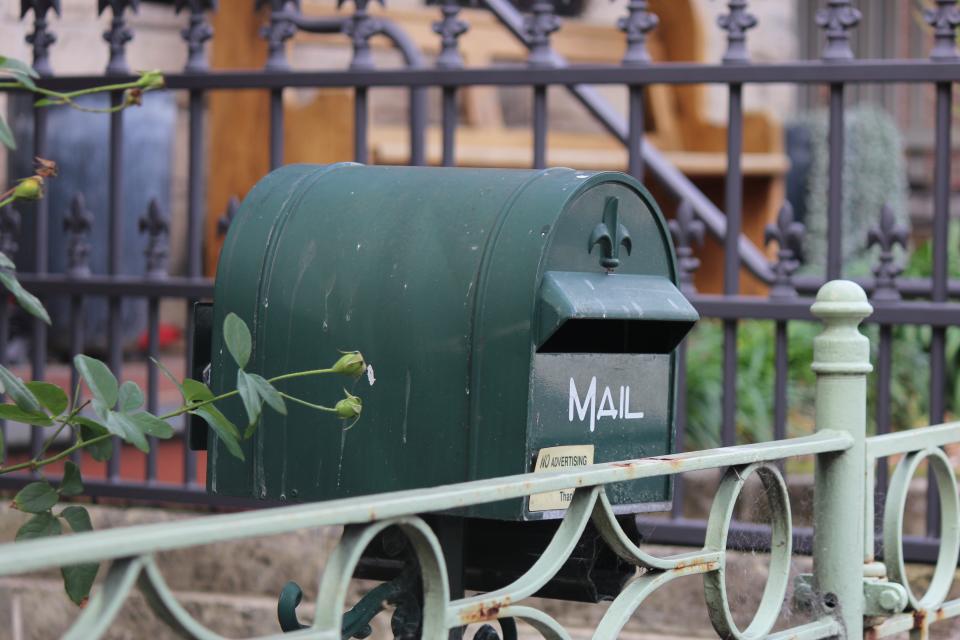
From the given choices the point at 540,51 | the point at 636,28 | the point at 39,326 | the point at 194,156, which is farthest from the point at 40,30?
the point at 636,28

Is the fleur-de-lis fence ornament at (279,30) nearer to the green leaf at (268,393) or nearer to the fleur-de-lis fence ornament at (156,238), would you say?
the fleur-de-lis fence ornament at (156,238)

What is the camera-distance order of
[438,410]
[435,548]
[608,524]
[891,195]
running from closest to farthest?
[435,548] < [608,524] < [438,410] < [891,195]

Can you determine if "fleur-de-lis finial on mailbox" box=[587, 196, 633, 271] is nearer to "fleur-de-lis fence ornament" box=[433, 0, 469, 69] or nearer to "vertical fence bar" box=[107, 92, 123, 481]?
"fleur-de-lis fence ornament" box=[433, 0, 469, 69]

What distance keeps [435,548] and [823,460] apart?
933mm

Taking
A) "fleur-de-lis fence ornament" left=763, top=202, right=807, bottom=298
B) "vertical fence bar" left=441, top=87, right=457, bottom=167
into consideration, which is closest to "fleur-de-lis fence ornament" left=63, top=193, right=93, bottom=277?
"vertical fence bar" left=441, top=87, right=457, bottom=167

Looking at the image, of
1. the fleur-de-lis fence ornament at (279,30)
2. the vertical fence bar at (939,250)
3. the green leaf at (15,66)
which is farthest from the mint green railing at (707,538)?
the fleur-de-lis fence ornament at (279,30)

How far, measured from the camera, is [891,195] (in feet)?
28.8

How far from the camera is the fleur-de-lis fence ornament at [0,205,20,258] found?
4.02m

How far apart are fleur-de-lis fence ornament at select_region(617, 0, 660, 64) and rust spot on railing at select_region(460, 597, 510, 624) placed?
224cm

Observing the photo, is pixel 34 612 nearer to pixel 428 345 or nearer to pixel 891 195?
pixel 428 345

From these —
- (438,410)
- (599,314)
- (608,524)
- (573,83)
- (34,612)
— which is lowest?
(34,612)

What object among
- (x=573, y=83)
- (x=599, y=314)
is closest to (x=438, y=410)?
(x=599, y=314)

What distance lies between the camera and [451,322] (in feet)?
6.29

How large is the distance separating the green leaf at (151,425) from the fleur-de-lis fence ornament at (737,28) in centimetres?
217
